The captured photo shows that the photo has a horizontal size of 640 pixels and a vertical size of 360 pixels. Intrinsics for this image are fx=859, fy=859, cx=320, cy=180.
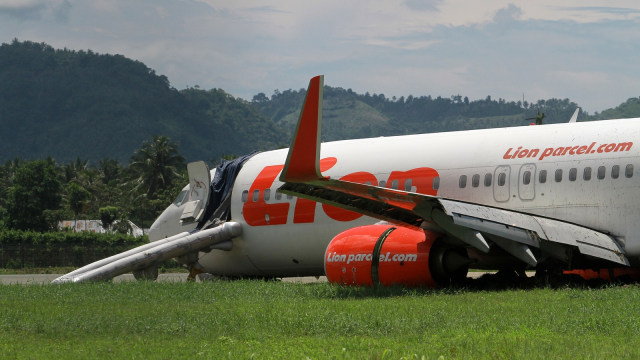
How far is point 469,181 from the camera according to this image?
17.3m

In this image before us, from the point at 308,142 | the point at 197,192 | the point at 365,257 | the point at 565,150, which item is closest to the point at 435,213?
the point at 365,257

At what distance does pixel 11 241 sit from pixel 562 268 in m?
44.8

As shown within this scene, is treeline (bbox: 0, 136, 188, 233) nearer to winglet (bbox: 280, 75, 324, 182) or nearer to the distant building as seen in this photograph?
the distant building

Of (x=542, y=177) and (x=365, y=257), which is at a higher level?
(x=542, y=177)

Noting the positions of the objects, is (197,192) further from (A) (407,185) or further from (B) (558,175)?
(B) (558,175)

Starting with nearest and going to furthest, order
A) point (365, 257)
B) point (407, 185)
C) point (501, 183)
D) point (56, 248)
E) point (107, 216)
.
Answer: point (365, 257), point (501, 183), point (407, 185), point (56, 248), point (107, 216)

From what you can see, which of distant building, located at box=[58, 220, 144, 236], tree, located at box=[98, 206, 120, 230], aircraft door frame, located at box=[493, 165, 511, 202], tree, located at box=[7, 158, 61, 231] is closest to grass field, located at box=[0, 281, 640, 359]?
aircraft door frame, located at box=[493, 165, 511, 202]

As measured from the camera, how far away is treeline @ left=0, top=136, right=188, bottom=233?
7256cm

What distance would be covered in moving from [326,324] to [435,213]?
469 centimetres

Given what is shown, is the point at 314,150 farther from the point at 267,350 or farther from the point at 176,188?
the point at 176,188

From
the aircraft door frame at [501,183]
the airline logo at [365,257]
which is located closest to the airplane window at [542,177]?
the aircraft door frame at [501,183]

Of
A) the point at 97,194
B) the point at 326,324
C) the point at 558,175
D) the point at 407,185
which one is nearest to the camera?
the point at 326,324

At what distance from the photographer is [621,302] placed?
38.7 ft

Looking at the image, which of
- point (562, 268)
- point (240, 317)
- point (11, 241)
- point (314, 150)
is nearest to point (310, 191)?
point (314, 150)
